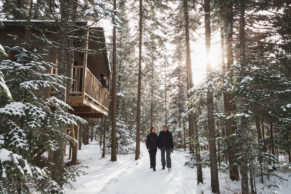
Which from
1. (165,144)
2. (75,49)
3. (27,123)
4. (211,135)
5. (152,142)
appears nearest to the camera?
(27,123)

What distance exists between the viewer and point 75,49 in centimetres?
629

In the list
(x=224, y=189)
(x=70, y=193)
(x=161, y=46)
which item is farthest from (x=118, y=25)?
(x=161, y=46)

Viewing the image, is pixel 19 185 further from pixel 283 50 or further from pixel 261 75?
pixel 283 50

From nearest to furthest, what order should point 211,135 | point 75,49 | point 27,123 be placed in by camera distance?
point 27,123 → point 75,49 → point 211,135

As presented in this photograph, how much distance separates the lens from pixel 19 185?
3178 mm

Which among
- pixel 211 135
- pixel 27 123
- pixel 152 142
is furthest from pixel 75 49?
pixel 211 135

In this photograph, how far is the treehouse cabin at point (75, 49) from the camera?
6.53 m

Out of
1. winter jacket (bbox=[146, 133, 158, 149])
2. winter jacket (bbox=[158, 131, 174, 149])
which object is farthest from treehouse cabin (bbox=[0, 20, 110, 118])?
winter jacket (bbox=[158, 131, 174, 149])

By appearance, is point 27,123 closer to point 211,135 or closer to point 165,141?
point 211,135

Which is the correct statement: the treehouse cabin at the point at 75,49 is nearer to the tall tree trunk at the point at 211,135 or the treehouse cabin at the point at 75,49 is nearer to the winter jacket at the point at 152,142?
the winter jacket at the point at 152,142

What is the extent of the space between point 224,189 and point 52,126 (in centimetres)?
859

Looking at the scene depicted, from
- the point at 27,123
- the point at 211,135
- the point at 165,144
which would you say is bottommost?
the point at 165,144

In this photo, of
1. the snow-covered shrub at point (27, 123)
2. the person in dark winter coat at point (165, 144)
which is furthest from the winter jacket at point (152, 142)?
the snow-covered shrub at point (27, 123)

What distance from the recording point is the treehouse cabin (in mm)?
6529
